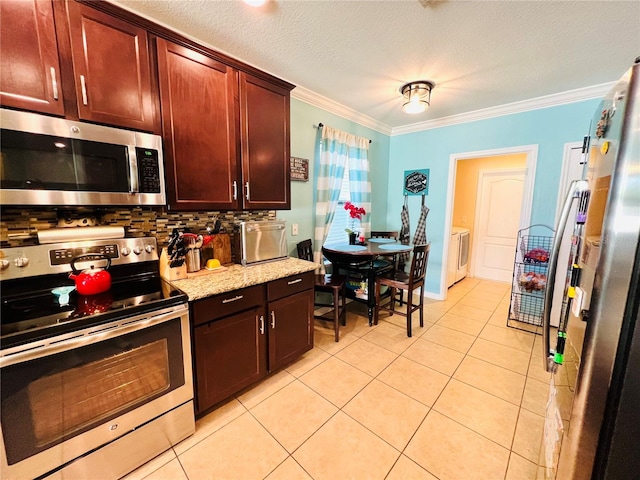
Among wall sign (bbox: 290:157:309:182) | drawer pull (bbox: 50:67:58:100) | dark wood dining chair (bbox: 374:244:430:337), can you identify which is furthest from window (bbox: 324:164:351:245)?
drawer pull (bbox: 50:67:58:100)

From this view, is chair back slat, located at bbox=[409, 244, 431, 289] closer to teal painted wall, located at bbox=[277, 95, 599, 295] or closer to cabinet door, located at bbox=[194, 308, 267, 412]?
teal painted wall, located at bbox=[277, 95, 599, 295]

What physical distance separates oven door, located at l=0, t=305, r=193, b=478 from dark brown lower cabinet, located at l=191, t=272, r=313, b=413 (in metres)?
0.11

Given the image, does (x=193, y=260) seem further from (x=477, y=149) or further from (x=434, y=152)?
(x=477, y=149)

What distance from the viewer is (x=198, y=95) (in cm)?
169

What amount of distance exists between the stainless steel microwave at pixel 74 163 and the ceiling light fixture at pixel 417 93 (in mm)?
2271

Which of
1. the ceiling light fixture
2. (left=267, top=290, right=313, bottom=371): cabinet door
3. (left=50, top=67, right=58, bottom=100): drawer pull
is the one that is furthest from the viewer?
the ceiling light fixture

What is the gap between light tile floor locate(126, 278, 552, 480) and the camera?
135 cm

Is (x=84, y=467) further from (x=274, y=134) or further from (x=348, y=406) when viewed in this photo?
(x=274, y=134)

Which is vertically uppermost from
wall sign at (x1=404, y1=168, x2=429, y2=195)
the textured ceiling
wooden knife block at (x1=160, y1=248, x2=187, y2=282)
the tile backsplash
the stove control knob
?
the textured ceiling

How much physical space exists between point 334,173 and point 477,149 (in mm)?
1877

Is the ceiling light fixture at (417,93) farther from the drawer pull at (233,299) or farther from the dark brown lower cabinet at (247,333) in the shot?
the drawer pull at (233,299)

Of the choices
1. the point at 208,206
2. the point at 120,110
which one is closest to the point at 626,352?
the point at 208,206

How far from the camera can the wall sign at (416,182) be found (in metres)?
3.65

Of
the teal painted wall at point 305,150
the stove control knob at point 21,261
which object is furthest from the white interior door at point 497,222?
the stove control knob at point 21,261
